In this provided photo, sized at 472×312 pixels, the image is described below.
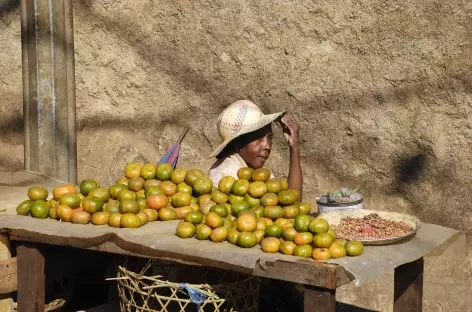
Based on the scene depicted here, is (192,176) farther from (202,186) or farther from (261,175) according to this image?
(261,175)

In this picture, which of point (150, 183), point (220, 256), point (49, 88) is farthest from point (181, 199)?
point (49, 88)

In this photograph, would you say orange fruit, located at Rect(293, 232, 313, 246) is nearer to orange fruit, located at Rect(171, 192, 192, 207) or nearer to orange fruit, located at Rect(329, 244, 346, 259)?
orange fruit, located at Rect(329, 244, 346, 259)

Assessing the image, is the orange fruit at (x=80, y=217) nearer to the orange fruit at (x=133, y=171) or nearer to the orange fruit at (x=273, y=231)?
the orange fruit at (x=133, y=171)

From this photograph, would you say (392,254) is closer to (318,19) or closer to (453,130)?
(453,130)

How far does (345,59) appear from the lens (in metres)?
5.99

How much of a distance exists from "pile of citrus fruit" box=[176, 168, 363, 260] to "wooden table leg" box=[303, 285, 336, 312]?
18cm

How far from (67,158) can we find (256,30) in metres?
1.67

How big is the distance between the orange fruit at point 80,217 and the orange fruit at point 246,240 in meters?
0.95

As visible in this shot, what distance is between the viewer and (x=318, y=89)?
6.09 metres

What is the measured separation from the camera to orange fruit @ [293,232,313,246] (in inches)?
160

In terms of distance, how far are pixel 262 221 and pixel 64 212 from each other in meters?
1.11

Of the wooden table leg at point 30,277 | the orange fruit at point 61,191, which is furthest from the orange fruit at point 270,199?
the wooden table leg at point 30,277

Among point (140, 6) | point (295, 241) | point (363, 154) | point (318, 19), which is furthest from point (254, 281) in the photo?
point (140, 6)

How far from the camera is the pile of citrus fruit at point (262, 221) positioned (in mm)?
4016
